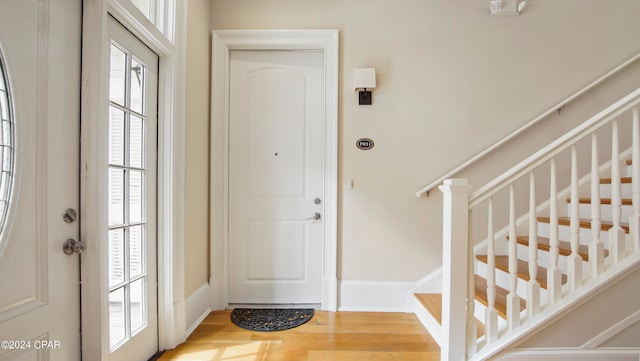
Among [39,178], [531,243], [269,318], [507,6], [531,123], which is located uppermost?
[507,6]

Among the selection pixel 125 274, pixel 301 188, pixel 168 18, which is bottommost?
pixel 125 274

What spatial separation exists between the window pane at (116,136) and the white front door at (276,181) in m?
0.97

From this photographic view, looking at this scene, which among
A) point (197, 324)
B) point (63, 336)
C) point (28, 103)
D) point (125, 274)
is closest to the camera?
point (28, 103)

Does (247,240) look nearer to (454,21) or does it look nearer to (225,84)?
(225,84)

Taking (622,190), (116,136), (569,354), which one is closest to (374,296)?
(569,354)

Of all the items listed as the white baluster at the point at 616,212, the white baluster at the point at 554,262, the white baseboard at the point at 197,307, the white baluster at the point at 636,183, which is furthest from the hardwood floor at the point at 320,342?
the white baluster at the point at 636,183

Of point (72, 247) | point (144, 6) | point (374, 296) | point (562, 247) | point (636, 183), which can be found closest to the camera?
point (72, 247)

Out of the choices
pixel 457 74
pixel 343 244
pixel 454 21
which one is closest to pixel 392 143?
pixel 457 74

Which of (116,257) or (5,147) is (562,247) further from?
(5,147)

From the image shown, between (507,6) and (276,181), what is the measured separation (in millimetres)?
2354

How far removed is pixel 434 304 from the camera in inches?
79.5

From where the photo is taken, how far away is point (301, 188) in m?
2.35

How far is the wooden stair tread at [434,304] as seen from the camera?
1.70 m

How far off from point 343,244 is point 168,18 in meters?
2.02
